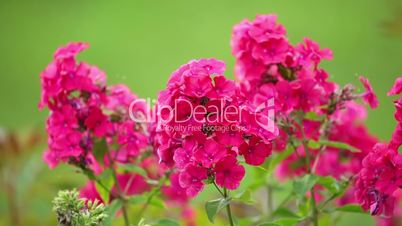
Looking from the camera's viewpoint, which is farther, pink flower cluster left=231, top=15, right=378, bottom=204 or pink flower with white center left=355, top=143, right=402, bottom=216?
pink flower cluster left=231, top=15, right=378, bottom=204

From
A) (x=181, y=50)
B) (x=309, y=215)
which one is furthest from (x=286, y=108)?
(x=181, y=50)

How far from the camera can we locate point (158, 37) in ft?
23.0

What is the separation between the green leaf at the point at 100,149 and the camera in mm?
1905

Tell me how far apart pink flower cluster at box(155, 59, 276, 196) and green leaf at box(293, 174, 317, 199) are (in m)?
0.31

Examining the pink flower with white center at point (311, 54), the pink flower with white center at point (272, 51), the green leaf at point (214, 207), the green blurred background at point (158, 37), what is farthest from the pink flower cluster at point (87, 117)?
the green blurred background at point (158, 37)

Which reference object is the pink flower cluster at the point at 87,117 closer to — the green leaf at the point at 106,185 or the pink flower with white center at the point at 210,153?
the green leaf at the point at 106,185

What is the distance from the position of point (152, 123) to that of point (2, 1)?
6801 millimetres

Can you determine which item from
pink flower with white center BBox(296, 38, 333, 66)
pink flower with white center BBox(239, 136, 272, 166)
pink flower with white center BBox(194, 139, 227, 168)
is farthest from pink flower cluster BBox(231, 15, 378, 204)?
pink flower with white center BBox(194, 139, 227, 168)

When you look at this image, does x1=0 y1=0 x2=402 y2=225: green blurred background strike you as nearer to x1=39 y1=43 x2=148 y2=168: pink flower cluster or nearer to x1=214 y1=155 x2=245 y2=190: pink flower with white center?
x1=39 y1=43 x2=148 y2=168: pink flower cluster

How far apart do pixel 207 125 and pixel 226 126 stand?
46 mm

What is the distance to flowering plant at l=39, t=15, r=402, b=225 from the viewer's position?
4.78 ft

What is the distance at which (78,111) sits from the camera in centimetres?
183

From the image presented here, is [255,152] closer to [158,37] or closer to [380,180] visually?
[380,180]

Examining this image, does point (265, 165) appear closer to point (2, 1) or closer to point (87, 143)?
point (87, 143)
